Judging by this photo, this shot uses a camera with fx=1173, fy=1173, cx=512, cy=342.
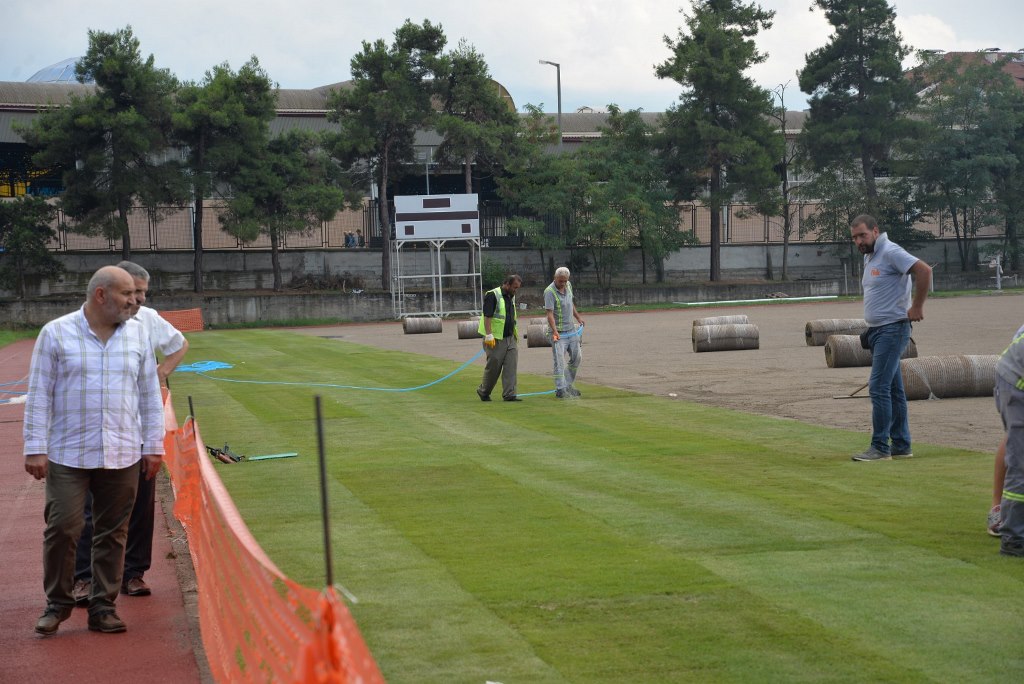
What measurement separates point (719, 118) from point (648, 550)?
55571mm

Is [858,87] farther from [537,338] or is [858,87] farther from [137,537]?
[137,537]

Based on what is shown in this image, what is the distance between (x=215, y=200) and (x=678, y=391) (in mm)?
42483

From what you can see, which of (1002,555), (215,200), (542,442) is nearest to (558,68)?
(215,200)

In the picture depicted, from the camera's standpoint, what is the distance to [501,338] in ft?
58.3

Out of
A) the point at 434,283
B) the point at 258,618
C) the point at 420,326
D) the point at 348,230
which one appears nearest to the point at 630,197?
the point at 434,283

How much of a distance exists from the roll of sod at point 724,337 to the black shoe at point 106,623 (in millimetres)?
20240

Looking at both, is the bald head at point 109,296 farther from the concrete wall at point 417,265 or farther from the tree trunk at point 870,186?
the tree trunk at point 870,186

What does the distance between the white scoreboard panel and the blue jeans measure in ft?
135

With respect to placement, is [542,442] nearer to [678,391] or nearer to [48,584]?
[678,391]

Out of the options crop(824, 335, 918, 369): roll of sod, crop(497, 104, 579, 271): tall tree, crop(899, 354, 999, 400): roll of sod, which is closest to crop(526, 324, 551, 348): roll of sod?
crop(824, 335, 918, 369): roll of sod

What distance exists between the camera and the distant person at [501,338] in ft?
58.4

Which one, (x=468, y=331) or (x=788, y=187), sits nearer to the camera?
(x=468, y=331)

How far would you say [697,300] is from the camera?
6050 cm

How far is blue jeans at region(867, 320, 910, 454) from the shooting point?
10789mm
